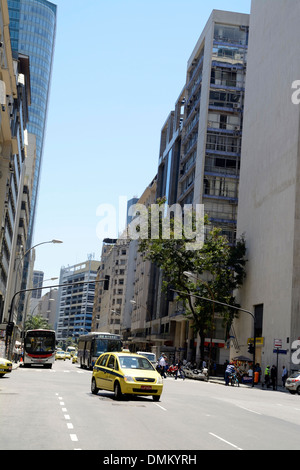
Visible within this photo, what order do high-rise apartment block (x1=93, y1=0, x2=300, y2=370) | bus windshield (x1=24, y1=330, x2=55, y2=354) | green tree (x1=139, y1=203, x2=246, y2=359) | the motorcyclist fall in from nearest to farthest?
the motorcyclist < bus windshield (x1=24, y1=330, x2=55, y2=354) < high-rise apartment block (x1=93, y1=0, x2=300, y2=370) < green tree (x1=139, y1=203, x2=246, y2=359)

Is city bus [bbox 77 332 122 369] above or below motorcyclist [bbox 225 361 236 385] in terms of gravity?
above

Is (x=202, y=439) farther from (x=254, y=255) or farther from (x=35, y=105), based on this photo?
(x=35, y=105)

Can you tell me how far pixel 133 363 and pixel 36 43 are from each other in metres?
161

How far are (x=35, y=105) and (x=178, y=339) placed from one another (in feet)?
355

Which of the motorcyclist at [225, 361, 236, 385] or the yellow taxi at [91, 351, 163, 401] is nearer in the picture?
the yellow taxi at [91, 351, 163, 401]

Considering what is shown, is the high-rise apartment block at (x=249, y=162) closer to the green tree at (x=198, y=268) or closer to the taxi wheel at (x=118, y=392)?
the green tree at (x=198, y=268)

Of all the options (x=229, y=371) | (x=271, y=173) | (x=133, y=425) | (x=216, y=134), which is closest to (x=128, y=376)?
(x=133, y=425)

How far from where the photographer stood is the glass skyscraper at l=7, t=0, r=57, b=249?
16525 cm

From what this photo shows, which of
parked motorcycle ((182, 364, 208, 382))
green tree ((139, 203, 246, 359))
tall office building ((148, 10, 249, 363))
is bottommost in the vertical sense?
parked motorcycle ((182, 364, 208, 382))

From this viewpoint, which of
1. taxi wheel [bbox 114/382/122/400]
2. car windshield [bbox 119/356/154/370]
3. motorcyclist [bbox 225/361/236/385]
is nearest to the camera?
taxi wheel [bbox 114/382/122/400]

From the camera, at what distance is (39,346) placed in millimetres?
49656

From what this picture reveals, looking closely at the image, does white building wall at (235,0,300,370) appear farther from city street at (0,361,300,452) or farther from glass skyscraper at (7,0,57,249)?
glass skyscraper at (7,0,57,249)

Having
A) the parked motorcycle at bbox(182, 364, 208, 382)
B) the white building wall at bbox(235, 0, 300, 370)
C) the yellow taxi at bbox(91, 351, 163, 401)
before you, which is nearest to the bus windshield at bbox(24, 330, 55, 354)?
the parked motorcycle at bbox(182, 364, 208, 382)

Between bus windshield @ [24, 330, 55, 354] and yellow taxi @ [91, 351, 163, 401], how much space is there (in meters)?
27.8
